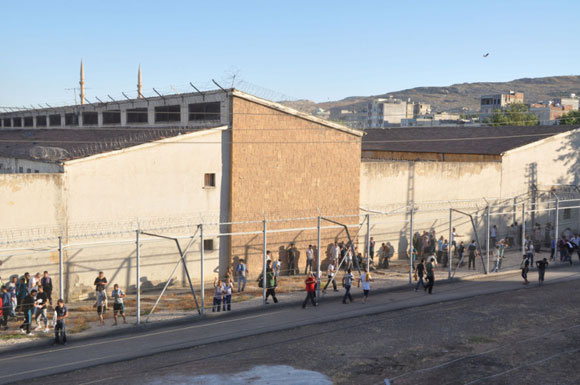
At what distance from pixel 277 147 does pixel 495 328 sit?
41.4 ft

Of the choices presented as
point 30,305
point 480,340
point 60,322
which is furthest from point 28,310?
point 480,340

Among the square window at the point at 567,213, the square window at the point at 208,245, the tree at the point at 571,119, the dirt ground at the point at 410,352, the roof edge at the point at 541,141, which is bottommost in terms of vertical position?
the dirt ground at the point at 410,352

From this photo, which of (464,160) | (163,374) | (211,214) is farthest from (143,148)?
(464,160)

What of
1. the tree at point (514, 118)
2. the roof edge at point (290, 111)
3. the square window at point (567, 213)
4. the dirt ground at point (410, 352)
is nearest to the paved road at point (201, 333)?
the dirt ground at point (410, 352)

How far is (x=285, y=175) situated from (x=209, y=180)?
3.71 m

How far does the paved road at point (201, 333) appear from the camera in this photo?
1468 centimetres

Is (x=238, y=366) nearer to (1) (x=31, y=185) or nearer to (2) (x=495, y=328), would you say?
(2) (x=495, y=328)

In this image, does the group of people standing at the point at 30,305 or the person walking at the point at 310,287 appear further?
the person walking at the point at 310,287

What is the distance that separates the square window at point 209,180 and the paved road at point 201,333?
21.8 ft

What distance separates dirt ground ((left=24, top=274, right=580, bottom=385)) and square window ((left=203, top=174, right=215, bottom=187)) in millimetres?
8985

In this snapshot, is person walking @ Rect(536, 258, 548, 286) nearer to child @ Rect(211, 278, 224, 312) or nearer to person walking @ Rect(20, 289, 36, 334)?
child @ Rect(211, 278, 224, 312)

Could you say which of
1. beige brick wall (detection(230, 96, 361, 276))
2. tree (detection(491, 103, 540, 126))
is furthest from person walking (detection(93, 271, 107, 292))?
tree (detection(491, 103, 540, 126))

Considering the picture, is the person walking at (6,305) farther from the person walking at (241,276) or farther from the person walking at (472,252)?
the person walking at (472,252)

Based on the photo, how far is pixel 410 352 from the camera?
15430 millimetres
